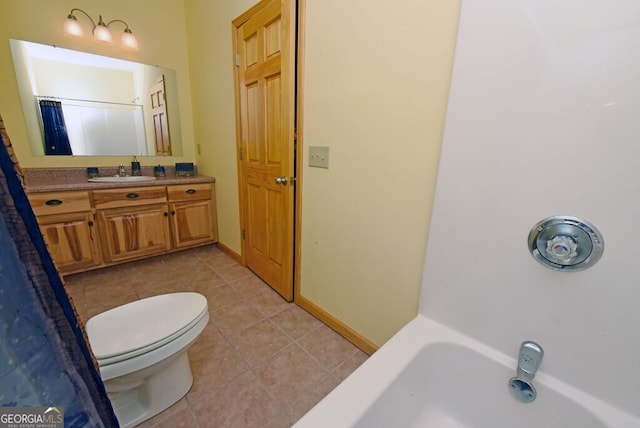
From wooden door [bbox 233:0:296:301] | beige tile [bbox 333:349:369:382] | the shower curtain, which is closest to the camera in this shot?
the shower curtain

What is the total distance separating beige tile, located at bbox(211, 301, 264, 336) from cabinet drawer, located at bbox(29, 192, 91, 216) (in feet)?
4.42

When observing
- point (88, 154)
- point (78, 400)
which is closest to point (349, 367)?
point (78, 400)

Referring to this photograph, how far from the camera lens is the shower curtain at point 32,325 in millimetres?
355

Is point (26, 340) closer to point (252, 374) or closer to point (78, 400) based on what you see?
point (78, 400)

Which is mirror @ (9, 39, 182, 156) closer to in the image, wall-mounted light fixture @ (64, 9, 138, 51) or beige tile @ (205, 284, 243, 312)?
wall-mounted light fixture @ (64, 9, 138, 51)

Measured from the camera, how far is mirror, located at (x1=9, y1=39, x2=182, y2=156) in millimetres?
2012

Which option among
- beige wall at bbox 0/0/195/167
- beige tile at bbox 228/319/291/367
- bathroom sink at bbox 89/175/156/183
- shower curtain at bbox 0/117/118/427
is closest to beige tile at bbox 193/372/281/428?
beige tile at bbox 228/319/291/367

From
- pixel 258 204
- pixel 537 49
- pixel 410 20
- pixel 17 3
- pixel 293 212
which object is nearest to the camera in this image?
pixel 537 49

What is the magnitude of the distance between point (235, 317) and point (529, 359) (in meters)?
1.57

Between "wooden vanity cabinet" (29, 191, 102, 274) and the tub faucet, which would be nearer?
the tub faucet

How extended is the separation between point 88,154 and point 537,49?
3124 millimetres

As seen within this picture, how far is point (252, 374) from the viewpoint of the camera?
131cm

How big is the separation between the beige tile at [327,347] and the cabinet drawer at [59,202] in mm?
1953

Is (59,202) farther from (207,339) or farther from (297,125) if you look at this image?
(297,125)
